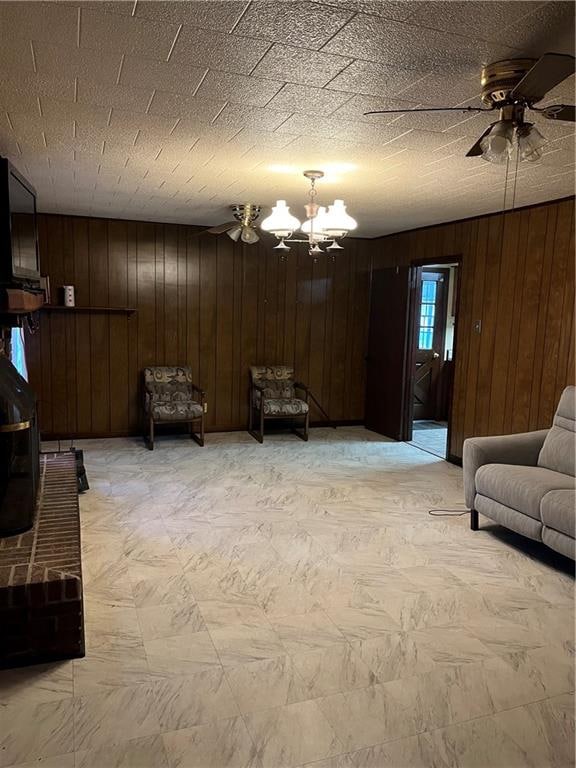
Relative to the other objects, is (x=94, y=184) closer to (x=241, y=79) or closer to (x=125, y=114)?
(x=125, y=114)

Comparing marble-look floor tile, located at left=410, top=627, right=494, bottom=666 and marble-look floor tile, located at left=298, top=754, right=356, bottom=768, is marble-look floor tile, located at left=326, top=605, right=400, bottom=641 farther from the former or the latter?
marble-look floor tile, located at left=298, top=754, right=356, bottom=768

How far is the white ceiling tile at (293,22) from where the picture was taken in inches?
64.9

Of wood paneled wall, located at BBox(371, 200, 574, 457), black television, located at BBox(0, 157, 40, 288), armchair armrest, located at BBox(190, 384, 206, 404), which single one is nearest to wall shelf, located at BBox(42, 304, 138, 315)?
armchair armrest, located at BBox(190, 384, 206, 404)

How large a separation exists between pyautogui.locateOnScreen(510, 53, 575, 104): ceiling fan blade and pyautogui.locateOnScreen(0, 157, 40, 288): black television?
2531mm

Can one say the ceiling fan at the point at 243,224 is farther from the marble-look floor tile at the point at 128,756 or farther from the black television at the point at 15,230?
the marble-look floor tile at the point at 128,756

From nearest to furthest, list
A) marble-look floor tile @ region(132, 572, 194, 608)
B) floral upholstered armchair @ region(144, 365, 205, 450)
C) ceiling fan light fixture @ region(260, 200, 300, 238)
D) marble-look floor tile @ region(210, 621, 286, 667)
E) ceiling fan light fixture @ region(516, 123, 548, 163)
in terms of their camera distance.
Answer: ceiling fan light fixture @ region(516, 123, 548, 163) < marble-look floor tile @ region(210, 621, 286, 667) < marble-look floor tile @ region(132, 572, 194, 608) < ceiling fan light fixture @ region(260, 200, 300, 238) < floral upholstered armchair @ region(144, 365, 205, 450)

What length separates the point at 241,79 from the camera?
2158mm

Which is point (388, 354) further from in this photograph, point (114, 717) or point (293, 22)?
point (114, 717)

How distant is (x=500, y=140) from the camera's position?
2004 mm

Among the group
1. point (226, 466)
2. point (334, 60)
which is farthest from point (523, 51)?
point (226, 466)

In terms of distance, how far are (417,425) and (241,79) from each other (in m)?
5.77

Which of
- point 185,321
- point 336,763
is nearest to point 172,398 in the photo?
point 185,321

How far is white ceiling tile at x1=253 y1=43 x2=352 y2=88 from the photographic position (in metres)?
1.93

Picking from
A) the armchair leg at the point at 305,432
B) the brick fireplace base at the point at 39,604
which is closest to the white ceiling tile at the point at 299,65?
the brick fireplace base at the point at 39,604
